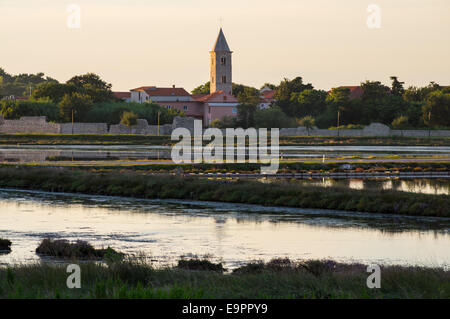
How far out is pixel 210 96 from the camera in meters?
147

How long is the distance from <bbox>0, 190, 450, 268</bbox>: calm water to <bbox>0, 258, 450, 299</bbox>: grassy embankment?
19.5 ft

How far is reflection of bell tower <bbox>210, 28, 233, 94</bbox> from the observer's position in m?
165

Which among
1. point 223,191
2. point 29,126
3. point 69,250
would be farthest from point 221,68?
point 69,250

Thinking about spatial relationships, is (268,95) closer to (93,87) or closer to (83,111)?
(93,87)

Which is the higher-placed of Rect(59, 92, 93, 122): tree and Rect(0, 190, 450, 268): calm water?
Rect(59, 92, 93, 122): tree

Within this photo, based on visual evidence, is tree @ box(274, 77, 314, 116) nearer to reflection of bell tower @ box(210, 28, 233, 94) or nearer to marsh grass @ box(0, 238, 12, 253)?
reflection of bell tower @ box(210, 28, 233, 94)

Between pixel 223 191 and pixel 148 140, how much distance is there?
62.2m

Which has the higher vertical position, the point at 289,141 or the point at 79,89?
the point at 79,89

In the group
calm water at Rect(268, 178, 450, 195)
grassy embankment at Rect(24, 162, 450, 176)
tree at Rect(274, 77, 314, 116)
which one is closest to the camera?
calm water at Rect(268, 178, 450, 195)

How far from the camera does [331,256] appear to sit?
82.5 feet

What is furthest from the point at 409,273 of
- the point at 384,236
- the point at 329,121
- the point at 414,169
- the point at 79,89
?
the point at 79,89

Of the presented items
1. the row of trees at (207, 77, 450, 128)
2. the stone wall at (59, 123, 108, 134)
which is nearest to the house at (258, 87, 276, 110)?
the row of trees at (207, 77, 450, 128)
